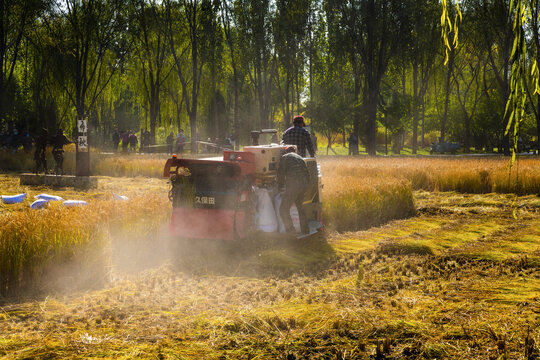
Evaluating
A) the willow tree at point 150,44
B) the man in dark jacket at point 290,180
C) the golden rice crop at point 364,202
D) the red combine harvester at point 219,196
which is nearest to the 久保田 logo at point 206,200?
the red combine harvester at point 219,196

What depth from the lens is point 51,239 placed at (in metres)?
5.46

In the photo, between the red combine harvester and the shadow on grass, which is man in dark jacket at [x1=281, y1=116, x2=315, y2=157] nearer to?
the red combine harvester

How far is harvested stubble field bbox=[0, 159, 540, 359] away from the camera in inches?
136

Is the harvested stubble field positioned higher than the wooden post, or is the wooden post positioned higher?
the wooden post

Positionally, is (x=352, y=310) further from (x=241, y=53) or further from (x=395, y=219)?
(x=241, y=53)

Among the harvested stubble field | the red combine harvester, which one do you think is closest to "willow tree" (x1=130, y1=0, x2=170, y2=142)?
the harvested stubble field

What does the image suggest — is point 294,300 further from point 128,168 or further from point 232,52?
point 232,52

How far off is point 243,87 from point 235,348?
4678 centimetres

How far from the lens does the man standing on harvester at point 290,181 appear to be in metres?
6.89

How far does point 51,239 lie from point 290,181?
11.0 feet

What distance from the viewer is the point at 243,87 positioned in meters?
48.8

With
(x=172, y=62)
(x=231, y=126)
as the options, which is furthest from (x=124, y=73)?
(x=231, y=126)

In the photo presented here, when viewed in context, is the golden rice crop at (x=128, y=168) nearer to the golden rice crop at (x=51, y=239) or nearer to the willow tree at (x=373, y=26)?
the golden rice crop at (x=51, y=239)

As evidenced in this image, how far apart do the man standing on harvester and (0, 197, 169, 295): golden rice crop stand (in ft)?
7.31
